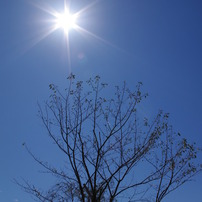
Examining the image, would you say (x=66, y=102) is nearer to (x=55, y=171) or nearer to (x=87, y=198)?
(x=55, y=171)

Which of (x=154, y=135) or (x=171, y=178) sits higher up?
(x=154, y=135)

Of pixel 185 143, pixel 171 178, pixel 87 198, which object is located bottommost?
pixel 87 198

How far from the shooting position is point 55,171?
392 inches

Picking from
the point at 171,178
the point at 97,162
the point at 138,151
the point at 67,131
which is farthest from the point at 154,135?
the point at 67,131

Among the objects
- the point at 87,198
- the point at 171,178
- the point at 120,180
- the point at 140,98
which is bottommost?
the point at 87,198

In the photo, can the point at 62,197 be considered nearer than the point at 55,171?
No

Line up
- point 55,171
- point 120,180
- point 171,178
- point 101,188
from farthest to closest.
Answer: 1. point 171,178
2. point 55,171
3. point 120,180
4. point 101,188

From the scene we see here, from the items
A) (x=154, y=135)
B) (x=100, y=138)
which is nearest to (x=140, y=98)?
(x=154, y=135)

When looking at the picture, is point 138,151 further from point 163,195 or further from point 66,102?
point 66,102

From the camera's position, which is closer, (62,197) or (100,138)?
(100,138)

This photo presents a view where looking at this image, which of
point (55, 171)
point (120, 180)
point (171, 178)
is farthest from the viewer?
point (171, 178)

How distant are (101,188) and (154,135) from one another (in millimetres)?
3191

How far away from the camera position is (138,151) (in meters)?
9.83

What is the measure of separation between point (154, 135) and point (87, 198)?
367cm
